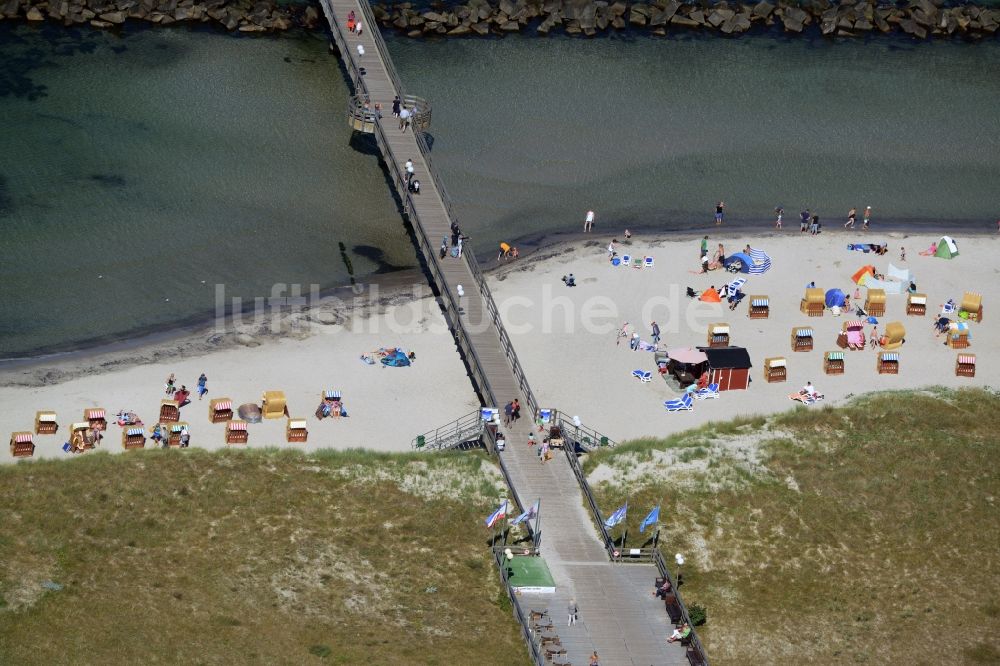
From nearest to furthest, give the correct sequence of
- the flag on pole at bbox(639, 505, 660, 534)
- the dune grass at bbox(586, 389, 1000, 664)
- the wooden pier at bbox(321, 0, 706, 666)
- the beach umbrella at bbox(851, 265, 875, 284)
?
the wooden pier at bbox(321, 0, 706, 666)
the dune grass at bbox(586, 389, 1000, 664)
the flag on pole at bbox(639, 505, 660, 534)
the beach umbrella at bbox(851, 265, 875, 284)

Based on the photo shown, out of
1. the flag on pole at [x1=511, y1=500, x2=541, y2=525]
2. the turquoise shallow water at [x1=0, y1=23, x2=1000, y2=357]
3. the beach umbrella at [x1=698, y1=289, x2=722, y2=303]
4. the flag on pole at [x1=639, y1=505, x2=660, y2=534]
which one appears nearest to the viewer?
the flag on pole at [x1=511, y1=500, x2=541, y2=525]

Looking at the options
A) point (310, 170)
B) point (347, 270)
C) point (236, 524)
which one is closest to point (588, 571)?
point (236, 524)

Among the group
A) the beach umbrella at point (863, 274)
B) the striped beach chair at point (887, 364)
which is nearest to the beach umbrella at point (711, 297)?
the beach umbrella at point (863, 274)

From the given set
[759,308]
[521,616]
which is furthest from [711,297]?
[521,616]

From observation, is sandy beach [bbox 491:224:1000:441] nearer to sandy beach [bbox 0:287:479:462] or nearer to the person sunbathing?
the person sunbathing

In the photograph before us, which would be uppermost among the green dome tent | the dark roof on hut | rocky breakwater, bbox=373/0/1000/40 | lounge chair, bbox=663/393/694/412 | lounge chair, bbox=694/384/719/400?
rocky breakwater, bbox=373/0/1000/40

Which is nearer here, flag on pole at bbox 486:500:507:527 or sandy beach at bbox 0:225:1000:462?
flag on pole at bbox 486:500:507:527

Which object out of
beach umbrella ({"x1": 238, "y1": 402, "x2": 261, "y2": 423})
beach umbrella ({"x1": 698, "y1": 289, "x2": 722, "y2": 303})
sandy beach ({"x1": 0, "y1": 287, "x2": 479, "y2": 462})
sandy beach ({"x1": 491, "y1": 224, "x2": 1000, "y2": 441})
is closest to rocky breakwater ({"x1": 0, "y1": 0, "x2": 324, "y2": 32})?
sandy beach ({"x1": 491, "y1": 224, "x2": 1000, "y2": 441})
